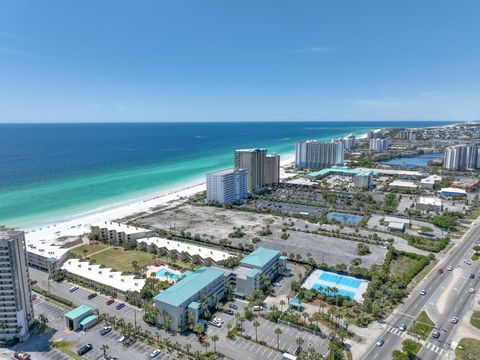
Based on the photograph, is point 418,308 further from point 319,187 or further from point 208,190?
point 319,187

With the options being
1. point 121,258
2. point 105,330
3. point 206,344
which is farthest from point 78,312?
point 121,258

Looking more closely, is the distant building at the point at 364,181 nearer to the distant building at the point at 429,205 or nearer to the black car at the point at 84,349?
the distant building at the point at 429,205

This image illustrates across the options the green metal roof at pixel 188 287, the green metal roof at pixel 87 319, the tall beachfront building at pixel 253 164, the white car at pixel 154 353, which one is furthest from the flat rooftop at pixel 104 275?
the tall beachfront building at pixel 253 164

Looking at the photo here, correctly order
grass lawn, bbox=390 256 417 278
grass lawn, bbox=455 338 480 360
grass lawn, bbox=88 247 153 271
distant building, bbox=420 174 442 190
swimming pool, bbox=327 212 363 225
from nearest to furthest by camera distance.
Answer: grass lawn, bbox=455 338 480 360 → grass lawn, bbox=390 256 417 278 → grass lawn, bbox=88 247 153 271 → swimming pool, bbox=327 212 363 225 → distant building, bbox=420 174 442 190

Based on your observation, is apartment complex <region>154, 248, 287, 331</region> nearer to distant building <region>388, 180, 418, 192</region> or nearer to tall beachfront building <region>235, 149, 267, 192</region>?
tall beachfront building <region>235, 149, 267, 192</region>

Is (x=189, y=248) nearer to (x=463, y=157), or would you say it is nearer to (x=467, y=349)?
(x=467, y=349)

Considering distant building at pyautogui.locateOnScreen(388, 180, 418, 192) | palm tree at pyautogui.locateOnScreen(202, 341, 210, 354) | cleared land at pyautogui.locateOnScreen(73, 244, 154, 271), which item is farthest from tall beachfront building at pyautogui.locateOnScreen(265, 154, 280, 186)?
palm tree at pyautogui.locateOnScreen(202, 341, 210, 354)
